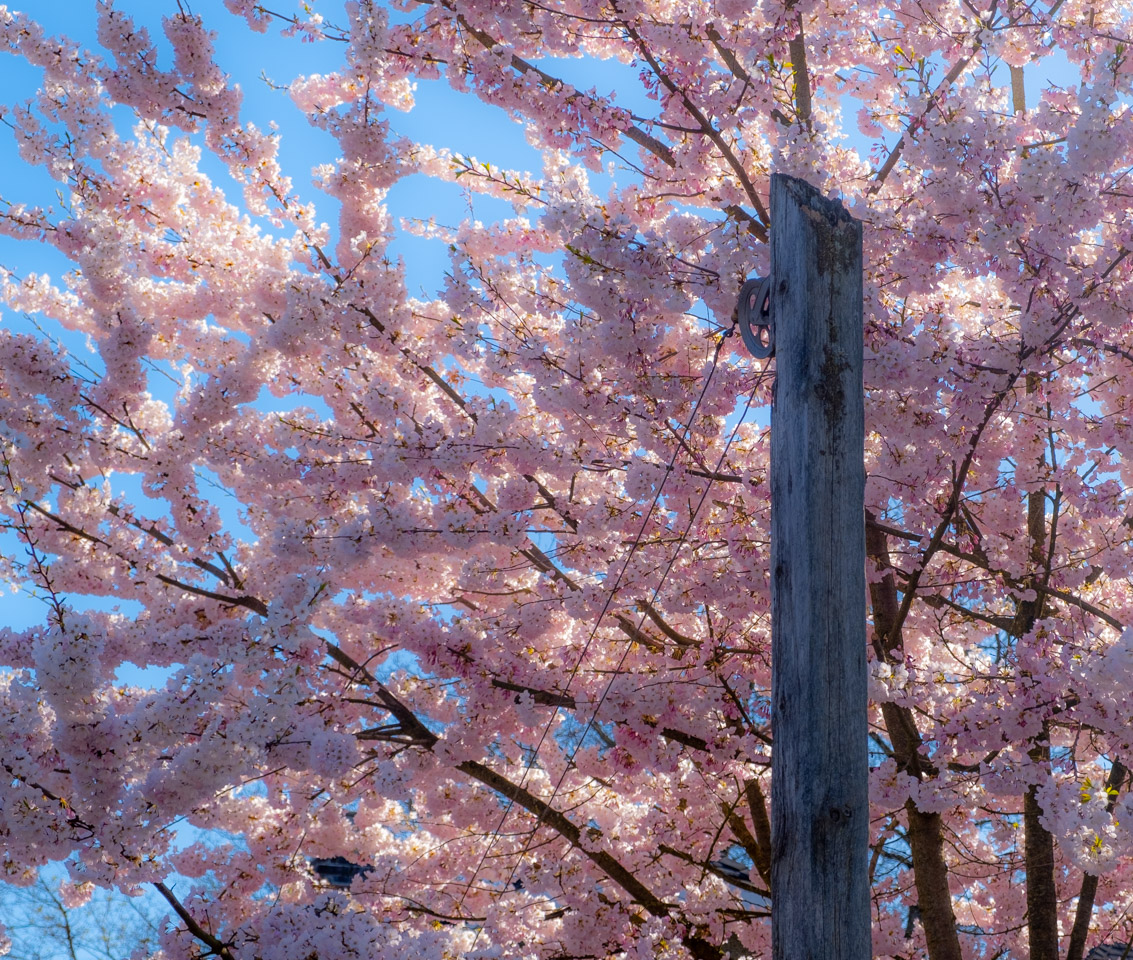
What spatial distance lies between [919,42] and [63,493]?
6.75 m

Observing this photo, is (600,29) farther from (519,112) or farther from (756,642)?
(756,642)

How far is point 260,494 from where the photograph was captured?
24.2ft

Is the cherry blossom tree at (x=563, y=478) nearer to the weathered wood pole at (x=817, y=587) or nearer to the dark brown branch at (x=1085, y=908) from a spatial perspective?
the dark brown branch at (x=1085, y=908)

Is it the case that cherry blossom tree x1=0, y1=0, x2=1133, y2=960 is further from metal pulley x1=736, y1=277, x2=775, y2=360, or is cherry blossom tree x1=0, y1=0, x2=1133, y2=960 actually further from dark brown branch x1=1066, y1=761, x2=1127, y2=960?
metal pulley x1=736, y1=277, x2=775, y2=360

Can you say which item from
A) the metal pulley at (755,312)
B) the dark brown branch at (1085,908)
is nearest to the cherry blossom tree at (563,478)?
the dark brown branch at (1085,908)

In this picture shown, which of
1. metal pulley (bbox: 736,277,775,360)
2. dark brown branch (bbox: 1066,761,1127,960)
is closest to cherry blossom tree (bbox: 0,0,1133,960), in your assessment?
dark brown branch (bbox: 1066,761,1127,960)

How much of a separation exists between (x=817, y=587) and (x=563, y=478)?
361cm

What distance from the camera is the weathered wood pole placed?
277 cm

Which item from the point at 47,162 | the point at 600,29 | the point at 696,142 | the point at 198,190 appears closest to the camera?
the point at 696,142

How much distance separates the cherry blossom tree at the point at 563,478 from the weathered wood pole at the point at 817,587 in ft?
5.20

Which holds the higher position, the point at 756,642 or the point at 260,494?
the point at 260,494

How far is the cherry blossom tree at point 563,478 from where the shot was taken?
496 centimetres

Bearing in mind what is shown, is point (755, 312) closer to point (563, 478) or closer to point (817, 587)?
point (817, 587)

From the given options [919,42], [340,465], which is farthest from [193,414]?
[919,42]
